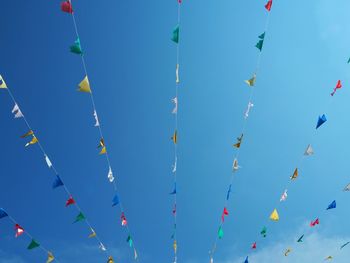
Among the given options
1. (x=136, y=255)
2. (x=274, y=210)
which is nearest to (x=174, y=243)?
(x=136, y=255)

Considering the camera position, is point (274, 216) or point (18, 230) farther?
point (274, 216)

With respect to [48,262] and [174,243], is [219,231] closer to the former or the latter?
[174,243]

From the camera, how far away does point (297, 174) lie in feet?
42.3

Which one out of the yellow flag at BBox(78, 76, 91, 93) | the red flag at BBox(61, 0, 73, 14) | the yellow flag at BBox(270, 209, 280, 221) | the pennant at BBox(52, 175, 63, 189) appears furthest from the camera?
the yellow flag at BBox(270, 209, 280, 221)

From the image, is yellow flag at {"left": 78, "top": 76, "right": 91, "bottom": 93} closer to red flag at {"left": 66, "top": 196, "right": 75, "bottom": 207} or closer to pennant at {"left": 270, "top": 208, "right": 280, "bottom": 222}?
red flag at {"left": 66, "top": 196, "right": 75, "bottom": 207}

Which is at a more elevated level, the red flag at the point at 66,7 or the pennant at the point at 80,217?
the red flag at the point at 66,7

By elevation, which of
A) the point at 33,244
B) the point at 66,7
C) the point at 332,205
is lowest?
the point at 33,244

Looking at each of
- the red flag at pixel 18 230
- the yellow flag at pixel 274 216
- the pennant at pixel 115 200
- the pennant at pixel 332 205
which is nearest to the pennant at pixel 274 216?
the yellow flag at pixel 274 216

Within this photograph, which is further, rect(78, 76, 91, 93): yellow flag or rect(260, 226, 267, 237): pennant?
rect(260, 226, 267, 237): pennant

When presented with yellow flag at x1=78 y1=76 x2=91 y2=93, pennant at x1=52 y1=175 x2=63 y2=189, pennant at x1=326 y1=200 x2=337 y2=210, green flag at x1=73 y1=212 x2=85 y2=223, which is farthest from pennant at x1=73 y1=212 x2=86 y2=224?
pennant at x1=326 y1=200 x2=337 y2=210

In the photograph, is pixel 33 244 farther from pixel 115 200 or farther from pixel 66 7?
pixel 66 7

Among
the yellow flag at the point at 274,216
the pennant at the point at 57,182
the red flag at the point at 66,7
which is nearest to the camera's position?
the red flag at the point at 66,7

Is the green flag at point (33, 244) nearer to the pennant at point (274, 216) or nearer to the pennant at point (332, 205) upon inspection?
the pennant at point (274, 216)

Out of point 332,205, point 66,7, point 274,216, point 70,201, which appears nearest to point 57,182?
point 70,201
